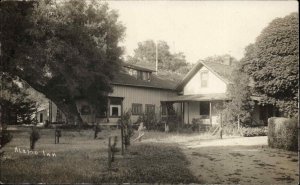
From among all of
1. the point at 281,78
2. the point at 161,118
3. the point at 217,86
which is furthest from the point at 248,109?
the point at 161,118

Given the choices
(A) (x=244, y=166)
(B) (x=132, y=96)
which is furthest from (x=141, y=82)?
(A) (x=244, y=166)

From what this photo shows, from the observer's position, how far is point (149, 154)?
48.0ft

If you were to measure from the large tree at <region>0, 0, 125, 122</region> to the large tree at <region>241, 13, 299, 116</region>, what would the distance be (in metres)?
11.6

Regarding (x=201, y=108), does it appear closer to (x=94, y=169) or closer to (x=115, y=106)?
(x=115, y=106)

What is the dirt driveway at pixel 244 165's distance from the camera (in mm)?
10508

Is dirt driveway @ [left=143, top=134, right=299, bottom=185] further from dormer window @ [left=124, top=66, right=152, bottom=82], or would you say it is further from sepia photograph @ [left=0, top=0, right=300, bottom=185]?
dormer window @ [left=124, top=66, right=152, bottom=82]

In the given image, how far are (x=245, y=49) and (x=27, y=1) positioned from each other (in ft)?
53.8

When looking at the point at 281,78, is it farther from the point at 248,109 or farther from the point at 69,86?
the point at 69,86

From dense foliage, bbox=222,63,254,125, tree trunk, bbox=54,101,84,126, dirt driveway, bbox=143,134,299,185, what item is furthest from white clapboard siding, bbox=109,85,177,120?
dirt driveway, bbox=143,134,299,185

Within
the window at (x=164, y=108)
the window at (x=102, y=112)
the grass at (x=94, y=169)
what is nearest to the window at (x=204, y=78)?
the window at (x=164, y=108)

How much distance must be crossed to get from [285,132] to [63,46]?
15.1 m

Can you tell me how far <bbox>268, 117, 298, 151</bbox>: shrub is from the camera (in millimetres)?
16562

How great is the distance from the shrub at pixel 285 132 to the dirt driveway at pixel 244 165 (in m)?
0.54

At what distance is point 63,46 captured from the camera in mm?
24062
